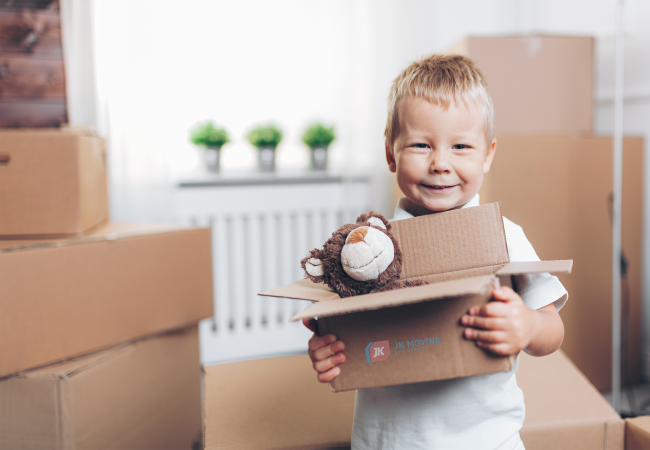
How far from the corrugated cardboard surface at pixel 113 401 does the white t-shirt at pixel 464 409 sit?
512 millimetres

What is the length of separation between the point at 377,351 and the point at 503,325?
0.40ft

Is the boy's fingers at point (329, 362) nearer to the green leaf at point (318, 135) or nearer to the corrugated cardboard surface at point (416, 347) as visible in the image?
the corrugated cardboard surface at point (416, 347)

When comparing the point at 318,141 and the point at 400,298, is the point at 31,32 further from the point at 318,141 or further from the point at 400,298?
the point at 400,298

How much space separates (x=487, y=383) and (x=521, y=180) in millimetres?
820

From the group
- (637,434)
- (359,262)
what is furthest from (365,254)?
(637,434)

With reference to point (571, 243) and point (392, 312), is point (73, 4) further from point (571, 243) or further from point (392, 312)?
point (571, 243)

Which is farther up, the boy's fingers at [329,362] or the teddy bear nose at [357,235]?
the teddy bear nose at [357,235]

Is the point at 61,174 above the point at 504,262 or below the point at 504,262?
above

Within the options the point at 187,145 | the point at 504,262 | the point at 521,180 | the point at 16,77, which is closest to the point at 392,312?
the point at 504,262

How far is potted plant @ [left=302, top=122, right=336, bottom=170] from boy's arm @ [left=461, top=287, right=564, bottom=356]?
131 centimetres

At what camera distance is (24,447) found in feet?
2.50

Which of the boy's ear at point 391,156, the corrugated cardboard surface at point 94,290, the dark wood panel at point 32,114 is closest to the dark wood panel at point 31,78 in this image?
the dark wood panel at point 32,114

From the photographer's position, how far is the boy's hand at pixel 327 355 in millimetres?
466

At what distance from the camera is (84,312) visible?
0.83 meters
